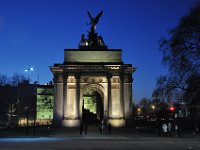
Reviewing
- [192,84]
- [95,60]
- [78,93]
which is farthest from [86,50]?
[192,84]

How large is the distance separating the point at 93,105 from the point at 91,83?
2598 centimetres

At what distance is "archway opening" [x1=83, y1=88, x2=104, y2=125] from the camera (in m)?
89.8

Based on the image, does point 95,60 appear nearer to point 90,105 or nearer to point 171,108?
point 90,105

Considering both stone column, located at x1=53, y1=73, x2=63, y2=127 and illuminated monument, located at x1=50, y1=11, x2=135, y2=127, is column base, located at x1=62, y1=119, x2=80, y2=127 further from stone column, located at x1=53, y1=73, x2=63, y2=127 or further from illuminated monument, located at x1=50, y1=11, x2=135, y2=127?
stone column, located at x1=53, y1=73, x2=63, y2=127

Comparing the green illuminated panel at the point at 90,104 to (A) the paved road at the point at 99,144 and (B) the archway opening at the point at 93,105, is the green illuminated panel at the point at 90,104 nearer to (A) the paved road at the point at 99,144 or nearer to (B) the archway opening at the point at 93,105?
(B) the archway opening at the point at 93,105

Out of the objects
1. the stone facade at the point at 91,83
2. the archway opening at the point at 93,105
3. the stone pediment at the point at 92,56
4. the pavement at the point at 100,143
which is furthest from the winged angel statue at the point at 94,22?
the pavement at the point at 100,143

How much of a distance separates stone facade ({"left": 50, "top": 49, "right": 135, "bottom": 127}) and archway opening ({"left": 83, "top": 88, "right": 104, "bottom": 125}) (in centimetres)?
952

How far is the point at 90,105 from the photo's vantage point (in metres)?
106

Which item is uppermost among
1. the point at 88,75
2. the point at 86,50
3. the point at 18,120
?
the point at 86,50

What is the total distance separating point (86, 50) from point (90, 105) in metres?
27.1

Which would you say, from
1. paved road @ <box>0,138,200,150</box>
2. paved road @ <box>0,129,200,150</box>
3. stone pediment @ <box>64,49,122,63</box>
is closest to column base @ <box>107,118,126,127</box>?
stone pediment @ <box>64,49,122,63</box>

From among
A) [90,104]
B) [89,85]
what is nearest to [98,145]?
[89,85]

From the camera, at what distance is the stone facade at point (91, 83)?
3061 inches

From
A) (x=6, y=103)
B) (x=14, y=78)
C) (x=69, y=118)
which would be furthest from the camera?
(x=14, y=78)
